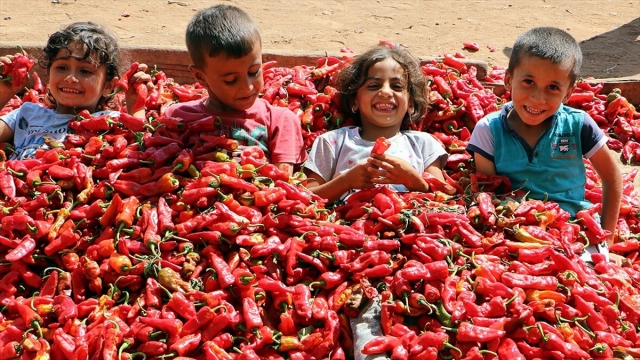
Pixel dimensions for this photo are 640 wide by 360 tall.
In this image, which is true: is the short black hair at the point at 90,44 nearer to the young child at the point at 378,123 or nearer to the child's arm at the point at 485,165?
the young child at the point at 378,123

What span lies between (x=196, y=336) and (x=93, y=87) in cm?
230

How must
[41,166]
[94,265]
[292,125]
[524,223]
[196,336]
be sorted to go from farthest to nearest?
[292,125], [41,166], [524,223], [94,265], [196,336]

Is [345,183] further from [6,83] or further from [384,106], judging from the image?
[6,83]

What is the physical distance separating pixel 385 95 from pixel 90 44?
204cm

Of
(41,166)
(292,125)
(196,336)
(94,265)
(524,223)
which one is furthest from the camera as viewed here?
(292,125)

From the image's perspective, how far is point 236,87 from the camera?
4.41 metres

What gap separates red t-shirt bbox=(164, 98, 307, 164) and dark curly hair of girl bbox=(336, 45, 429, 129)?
51 cm

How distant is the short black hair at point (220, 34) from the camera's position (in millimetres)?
4277

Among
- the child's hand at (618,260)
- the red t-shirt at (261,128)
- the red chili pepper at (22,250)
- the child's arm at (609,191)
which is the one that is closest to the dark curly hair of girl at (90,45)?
the red t-shirt at (261,128)

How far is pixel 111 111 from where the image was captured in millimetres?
5066

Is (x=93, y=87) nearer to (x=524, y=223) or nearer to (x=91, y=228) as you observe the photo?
(x=91, y=228)

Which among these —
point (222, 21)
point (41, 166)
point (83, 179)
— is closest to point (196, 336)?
point (83, 179)

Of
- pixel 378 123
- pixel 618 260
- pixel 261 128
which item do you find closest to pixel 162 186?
pixel 261 128

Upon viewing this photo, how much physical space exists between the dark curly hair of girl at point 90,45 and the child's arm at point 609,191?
3317 mm
